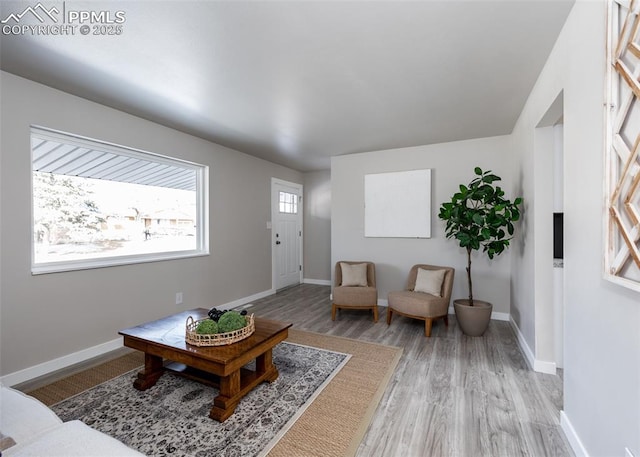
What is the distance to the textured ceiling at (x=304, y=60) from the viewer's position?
1.54 m

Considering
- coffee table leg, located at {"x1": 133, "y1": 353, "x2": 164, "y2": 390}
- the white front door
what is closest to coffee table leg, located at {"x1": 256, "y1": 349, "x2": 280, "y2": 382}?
coffee table leg, located at {"x1": 133, "y1": 353, "x2": 164, "y2": 390}

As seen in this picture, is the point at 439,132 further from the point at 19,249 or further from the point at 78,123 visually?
the point at 19,249

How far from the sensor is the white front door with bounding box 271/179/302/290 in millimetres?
5098

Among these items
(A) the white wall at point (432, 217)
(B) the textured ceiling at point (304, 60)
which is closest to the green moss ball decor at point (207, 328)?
(B) the textured ceiling at point (304, 60)

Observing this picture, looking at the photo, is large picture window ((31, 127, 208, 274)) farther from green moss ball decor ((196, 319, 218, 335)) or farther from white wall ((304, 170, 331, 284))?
white wall ((304, 170, 331, 284))

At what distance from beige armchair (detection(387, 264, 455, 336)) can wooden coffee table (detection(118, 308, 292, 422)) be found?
159cm

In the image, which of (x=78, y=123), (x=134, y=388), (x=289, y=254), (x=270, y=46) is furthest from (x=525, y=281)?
(x=78, y=123)

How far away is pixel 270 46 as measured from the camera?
1.81 meters

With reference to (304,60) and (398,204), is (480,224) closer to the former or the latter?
(398,204)

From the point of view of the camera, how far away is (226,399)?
1.77 metres

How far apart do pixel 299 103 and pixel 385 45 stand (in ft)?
3.43

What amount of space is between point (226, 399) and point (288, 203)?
4.06 meters

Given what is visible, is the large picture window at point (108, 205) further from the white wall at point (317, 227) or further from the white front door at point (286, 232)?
the white wall at point (317, 227)

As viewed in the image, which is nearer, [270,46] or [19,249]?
[270,46]
